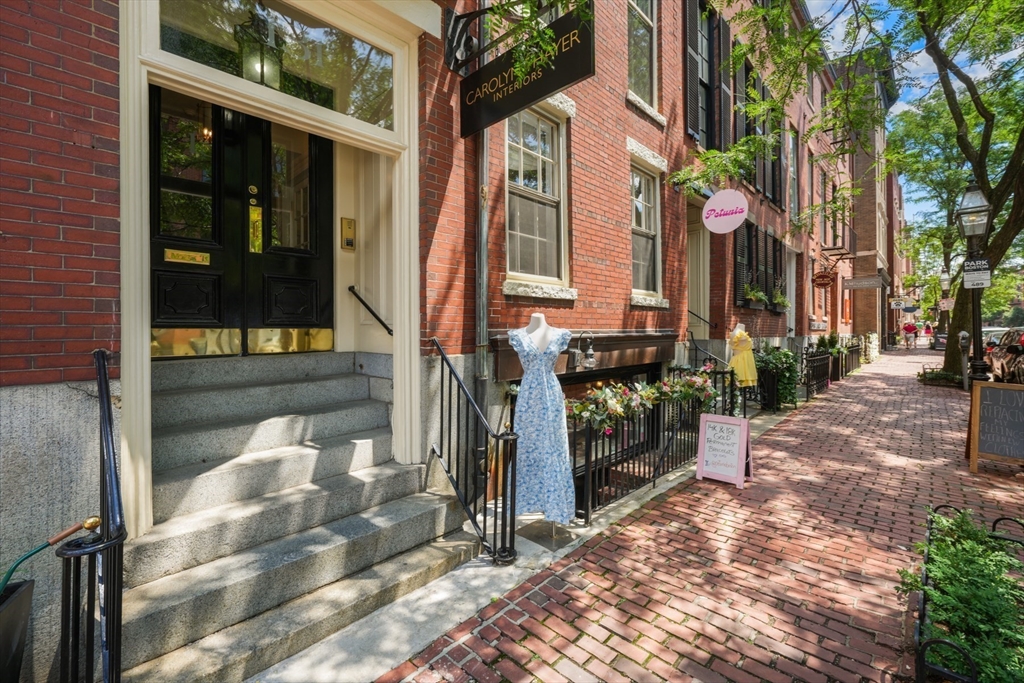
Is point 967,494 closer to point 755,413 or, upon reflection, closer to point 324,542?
point 755,413

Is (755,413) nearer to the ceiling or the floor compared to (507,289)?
nearer to the floor

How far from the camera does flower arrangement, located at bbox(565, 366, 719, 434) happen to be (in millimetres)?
4255

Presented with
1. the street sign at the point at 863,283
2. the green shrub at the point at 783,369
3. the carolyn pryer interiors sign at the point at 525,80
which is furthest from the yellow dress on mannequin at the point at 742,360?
the street sign at the point at 863,283

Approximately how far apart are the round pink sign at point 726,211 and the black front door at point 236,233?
16.1ft

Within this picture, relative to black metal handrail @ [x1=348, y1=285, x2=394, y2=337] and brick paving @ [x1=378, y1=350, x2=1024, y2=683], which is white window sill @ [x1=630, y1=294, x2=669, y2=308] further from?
black metal handrail @ [x1=348, y1=285, x2=394, y2=337]

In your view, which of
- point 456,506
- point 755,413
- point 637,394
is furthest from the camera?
point 755,413

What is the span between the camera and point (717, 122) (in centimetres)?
967

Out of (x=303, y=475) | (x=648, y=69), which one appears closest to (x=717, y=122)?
(x=648, y=69)

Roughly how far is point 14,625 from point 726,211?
23.5 feet

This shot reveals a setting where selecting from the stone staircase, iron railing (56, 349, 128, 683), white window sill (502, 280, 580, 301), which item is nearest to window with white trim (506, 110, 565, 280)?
white window sill (502, 280, 580, 301)

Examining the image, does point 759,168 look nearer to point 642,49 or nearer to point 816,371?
point 816,371

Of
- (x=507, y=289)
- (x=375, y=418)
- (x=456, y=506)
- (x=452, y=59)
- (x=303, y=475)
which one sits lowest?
(x=456, y=506)

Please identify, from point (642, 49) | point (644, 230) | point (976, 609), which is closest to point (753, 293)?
point (644, 230)

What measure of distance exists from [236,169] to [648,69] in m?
6.78
